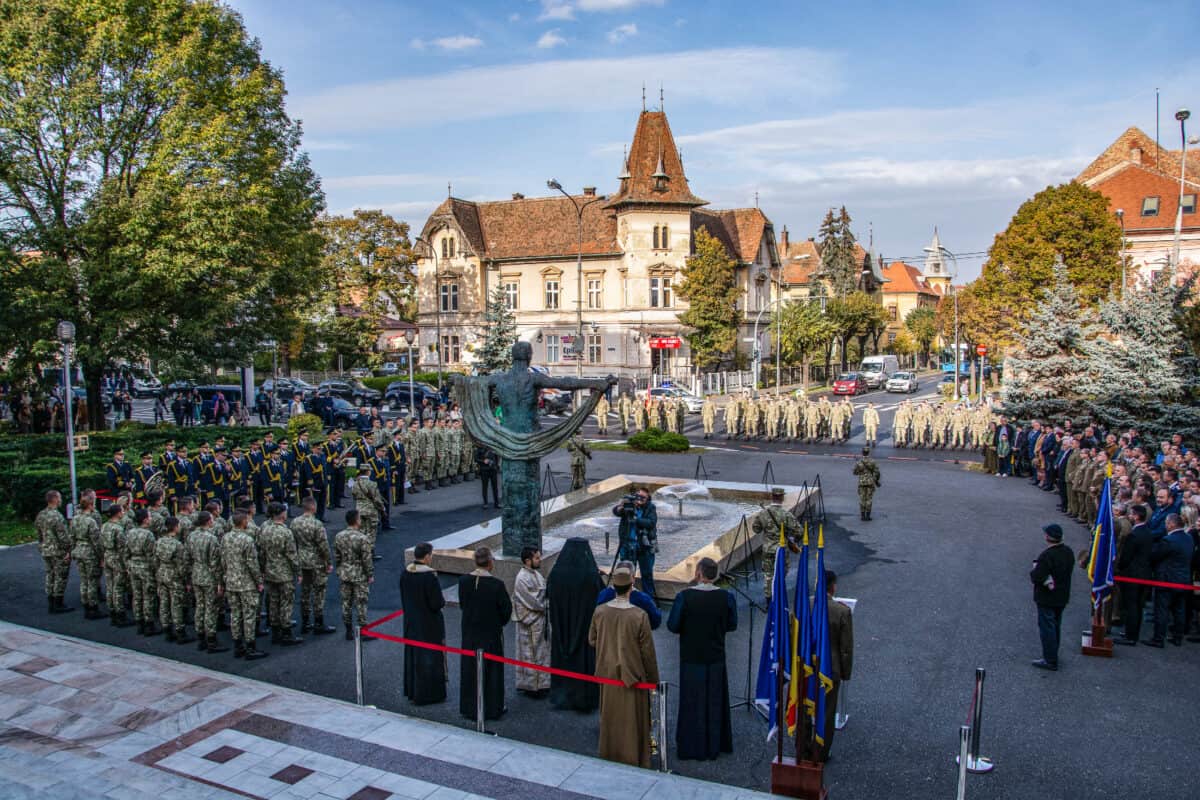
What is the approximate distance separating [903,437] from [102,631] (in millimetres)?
25351

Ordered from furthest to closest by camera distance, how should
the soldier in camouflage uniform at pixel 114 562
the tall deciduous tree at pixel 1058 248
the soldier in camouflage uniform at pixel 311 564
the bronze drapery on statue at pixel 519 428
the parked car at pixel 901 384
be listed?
1. the parked car at pixel 901 384
2. the tall deciduous tree at pixel 1058 248
3. the bronze drapery on statue at pixel 519 428
4. the soldier in camouflage uniform at pixel 114 562
5. the soldier in camouflage uniform at pixel 311 564

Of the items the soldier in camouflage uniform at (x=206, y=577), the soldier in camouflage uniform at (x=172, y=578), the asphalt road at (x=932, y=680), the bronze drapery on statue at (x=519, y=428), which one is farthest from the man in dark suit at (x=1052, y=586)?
the soldier in camouflage uniform at (x=172, y=578)

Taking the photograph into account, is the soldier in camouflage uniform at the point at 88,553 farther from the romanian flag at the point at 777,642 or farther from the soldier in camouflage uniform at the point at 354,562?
the romanian flag at the point at 777,642

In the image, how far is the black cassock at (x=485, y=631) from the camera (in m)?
8.52

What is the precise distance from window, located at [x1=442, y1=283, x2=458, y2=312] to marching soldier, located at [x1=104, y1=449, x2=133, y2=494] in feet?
140

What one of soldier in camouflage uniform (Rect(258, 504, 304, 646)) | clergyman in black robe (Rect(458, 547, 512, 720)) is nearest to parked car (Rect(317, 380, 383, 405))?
soldier in camouflage uniform (Rect(258, 504, 304, 646))

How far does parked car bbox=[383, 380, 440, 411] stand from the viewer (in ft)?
144

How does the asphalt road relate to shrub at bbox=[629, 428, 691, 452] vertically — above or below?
below

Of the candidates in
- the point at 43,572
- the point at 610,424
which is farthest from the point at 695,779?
the point at 610,424

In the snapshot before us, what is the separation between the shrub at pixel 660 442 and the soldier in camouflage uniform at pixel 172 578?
62.0ft

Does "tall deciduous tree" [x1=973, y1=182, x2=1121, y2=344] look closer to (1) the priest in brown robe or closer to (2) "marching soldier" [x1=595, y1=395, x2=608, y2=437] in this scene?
(2) "marching soldier" [x1=595, y1=395, x2=608, y2=437]

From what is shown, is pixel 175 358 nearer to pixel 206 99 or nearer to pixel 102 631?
pixel 206 99

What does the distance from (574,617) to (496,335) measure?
116 feet

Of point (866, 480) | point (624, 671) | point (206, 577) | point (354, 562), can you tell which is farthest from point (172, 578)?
point (866, 480)
